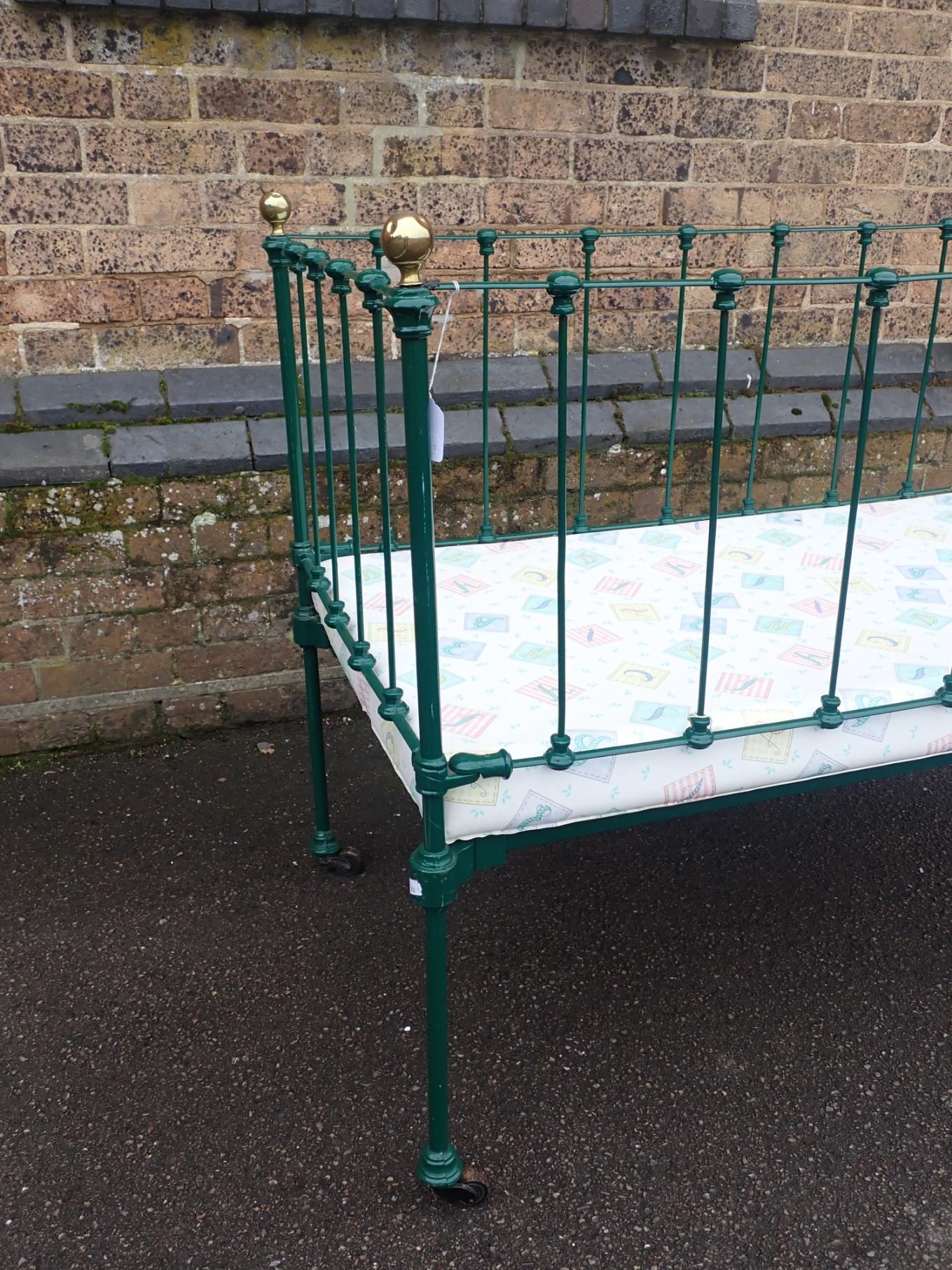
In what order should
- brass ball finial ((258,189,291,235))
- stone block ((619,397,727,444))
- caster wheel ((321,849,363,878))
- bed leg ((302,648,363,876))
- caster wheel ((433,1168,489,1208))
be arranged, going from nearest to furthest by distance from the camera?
caster wheel ((433,1168,489,1208)) < brass ball finial ((258,189,291,235)) < bed leg ((302,648,363,876)) < caster wheel ((321,849,363,878)) < stone block ((619,397,727,444))

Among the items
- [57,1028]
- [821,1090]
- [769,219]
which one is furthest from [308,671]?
[769,219]

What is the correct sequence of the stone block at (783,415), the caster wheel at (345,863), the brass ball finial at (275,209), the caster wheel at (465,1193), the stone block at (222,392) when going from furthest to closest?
the stone block at (783,415), the stone block at (222,392), the caster wheel at (345,863), the brass ball finial at (275,209), the caster wheel at (465,1193)

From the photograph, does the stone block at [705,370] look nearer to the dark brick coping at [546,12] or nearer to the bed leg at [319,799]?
the dark brick coping at [546,12]

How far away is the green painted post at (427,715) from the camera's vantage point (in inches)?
59.1

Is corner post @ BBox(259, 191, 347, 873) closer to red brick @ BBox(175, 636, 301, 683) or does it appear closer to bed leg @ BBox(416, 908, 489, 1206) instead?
red brick @ BBox(175, 636, 301, 683)

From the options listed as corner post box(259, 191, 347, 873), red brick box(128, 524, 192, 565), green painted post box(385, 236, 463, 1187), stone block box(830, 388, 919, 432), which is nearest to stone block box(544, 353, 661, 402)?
stone block box(830, 388, 919, 432)

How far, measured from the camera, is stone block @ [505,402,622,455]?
365cm

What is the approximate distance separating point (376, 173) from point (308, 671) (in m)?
1.73

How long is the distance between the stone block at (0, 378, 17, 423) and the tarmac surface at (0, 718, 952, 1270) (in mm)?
1160

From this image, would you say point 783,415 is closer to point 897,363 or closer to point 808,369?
point 808,369

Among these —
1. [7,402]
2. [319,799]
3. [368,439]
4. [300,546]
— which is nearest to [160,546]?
[7,402]

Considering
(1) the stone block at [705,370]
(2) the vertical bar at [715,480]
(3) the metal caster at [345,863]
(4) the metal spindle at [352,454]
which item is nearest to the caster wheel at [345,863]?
(3) the metal caster at [345,863]

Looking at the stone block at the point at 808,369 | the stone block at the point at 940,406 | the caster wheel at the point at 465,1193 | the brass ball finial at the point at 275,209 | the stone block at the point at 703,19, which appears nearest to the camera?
the caster wheel at the point at 465,1193

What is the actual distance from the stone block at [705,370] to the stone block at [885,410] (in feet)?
1.10
